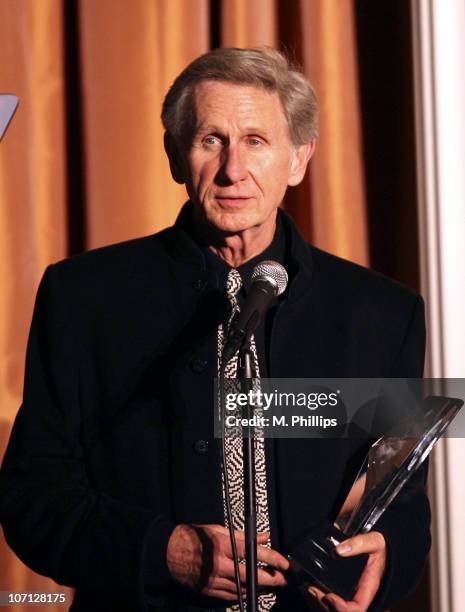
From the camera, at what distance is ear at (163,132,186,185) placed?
1.77m

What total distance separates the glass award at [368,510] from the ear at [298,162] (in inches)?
18.8

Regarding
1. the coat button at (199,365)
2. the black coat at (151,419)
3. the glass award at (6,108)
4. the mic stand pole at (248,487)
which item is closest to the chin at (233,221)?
the black coat at (151,419)

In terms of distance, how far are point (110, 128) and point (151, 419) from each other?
0.93 metres

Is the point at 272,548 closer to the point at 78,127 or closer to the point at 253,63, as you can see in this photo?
the point at 253,63

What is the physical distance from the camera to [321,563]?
1.48m

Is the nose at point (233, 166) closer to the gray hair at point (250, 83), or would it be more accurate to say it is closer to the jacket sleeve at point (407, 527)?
the gray hair at point (250, 83)

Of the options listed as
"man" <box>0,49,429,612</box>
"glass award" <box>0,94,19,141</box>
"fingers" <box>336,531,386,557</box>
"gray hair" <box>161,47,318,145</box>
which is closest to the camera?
"fingers" <box>336,531,386,557</box>

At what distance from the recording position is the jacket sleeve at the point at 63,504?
1553 millimetres

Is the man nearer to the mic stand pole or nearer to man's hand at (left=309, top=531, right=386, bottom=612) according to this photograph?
man's hand at (left=309, top=531, right=386, bottom=612)

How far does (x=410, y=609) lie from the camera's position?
2.36 metres

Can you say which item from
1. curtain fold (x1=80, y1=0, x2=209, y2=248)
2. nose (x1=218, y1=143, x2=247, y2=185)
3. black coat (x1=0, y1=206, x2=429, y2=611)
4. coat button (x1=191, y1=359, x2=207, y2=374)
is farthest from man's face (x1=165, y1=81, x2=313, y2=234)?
curtain fold (x1=80, y1=0, x2=209, y2=248)

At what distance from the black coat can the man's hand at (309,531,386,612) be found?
3cm

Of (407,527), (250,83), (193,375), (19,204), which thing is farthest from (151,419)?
(19,204)

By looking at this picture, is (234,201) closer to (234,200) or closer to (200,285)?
(234,200)
